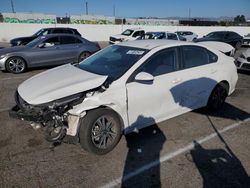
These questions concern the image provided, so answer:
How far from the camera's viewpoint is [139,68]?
12.6ft

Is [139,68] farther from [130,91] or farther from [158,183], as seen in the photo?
[158,183]

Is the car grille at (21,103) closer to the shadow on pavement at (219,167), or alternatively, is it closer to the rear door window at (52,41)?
the shadow on pavement at (219,167)

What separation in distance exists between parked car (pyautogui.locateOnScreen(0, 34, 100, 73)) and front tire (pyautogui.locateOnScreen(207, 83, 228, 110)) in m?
6.85

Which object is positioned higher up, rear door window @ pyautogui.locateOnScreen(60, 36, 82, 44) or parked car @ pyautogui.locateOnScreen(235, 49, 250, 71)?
rear door window @ pyautogui.locateOnScreen(60, 36, 82, 44)

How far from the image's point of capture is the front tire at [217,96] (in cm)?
514

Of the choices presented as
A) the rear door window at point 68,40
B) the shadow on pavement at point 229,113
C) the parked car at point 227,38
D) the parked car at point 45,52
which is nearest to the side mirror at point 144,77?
the shadow on pavement at point 229,113

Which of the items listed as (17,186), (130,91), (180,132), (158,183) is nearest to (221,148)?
(180,132)

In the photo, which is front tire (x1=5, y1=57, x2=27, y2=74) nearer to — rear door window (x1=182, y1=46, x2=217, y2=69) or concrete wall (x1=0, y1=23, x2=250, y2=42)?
rear door window (x1=182, y1=46, x2=217, y2=69)

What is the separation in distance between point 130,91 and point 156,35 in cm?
1437

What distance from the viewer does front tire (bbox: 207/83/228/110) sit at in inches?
202

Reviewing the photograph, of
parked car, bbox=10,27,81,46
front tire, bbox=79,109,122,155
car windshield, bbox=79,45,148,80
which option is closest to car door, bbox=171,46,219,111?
car windshield, bbox=79,45,148,80

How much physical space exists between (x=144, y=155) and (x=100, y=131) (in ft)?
2.43

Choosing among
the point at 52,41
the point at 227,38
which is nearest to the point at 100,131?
the point at 52,41

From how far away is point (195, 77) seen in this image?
4559 mm
